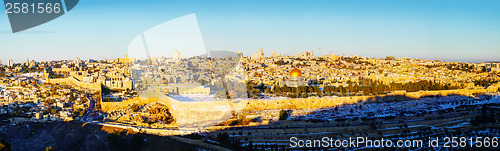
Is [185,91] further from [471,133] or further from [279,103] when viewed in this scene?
[471,133]

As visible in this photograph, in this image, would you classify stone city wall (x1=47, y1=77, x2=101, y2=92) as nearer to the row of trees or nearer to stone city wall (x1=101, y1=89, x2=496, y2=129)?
stone city wall (x1=101, y1=89, x2=496, y2=129)

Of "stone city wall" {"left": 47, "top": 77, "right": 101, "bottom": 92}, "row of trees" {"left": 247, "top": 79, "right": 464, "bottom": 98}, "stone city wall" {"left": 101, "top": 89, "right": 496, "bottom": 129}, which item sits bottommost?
"stone city wall" {"left": 101, "top": 89, "right": 496, "bottom": 129}

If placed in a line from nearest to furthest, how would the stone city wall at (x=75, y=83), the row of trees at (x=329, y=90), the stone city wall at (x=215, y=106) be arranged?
the stone city wall at (x=215, y=106) → the row of trees at (x=329, y=90) → the stone city wall at (x=75, y=83)

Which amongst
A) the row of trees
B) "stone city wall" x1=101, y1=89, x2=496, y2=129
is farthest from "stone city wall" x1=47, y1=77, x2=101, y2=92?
the row of trees

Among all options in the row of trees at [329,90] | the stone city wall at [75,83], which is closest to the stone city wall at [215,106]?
the row of trees at [329,90]

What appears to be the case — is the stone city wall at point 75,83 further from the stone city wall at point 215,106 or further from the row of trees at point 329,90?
the row of trees at point 329,90

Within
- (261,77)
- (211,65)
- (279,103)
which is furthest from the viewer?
(211,65)

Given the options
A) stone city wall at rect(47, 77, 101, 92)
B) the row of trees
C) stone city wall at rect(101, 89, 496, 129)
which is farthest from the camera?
stone city wall at rect(47, 77, 101, 92)

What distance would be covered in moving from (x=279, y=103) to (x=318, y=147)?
5.22 metres

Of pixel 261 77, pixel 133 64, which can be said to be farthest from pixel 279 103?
pixel 133 64

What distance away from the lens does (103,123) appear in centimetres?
1222

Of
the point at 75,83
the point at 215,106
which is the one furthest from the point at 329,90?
the point at 75,83

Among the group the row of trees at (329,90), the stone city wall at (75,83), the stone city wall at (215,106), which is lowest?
the stone city wall at (215,106)

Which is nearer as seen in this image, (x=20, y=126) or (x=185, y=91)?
(x=20, y=126)
